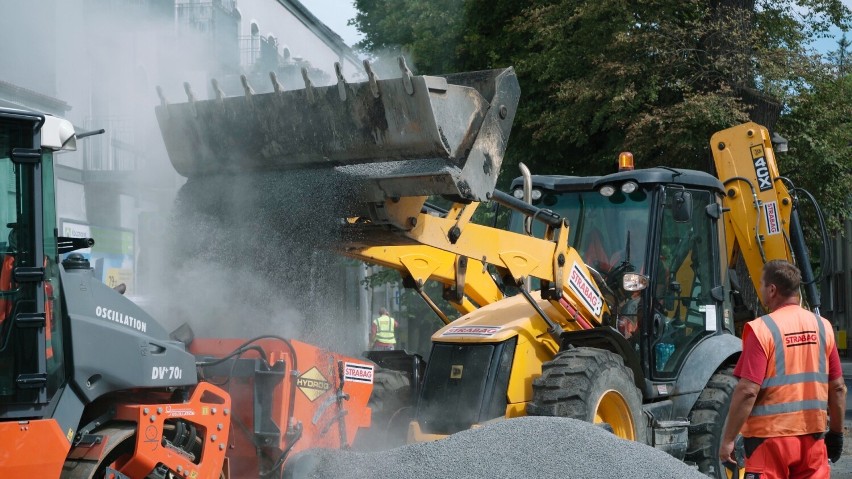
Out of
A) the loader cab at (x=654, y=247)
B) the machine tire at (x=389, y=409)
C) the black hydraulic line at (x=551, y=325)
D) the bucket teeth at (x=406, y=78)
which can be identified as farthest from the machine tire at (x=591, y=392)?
the bucket teeth at (x=406, y=78)

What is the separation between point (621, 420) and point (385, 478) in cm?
226

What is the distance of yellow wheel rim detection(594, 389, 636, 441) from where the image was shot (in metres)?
7.10

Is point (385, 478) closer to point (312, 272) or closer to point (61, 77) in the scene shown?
point (312, 272)

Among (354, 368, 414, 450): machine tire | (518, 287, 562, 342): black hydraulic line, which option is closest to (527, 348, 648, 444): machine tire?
(518, 287, 562, 342): black hydraulic line

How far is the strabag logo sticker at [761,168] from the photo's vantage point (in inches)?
357

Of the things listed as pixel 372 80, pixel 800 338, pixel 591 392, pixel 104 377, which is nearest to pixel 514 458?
pixel 591 392

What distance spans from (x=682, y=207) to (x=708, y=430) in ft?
5.61

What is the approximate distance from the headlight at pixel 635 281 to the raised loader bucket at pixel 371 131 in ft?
5.92

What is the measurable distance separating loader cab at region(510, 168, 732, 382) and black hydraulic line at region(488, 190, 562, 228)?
740mm

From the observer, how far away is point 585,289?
7477 mm

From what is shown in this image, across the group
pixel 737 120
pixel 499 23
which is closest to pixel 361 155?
pixel 737 120

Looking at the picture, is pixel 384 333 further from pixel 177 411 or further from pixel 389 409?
pixel 177 411

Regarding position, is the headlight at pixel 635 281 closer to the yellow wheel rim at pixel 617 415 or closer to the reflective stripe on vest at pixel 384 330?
the yellow wheel rim at pixel 617 415

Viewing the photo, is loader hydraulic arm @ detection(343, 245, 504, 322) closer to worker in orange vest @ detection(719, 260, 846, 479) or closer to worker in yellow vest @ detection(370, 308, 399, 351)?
worker in orange vest @ detection(719, 260, 846, 479)
